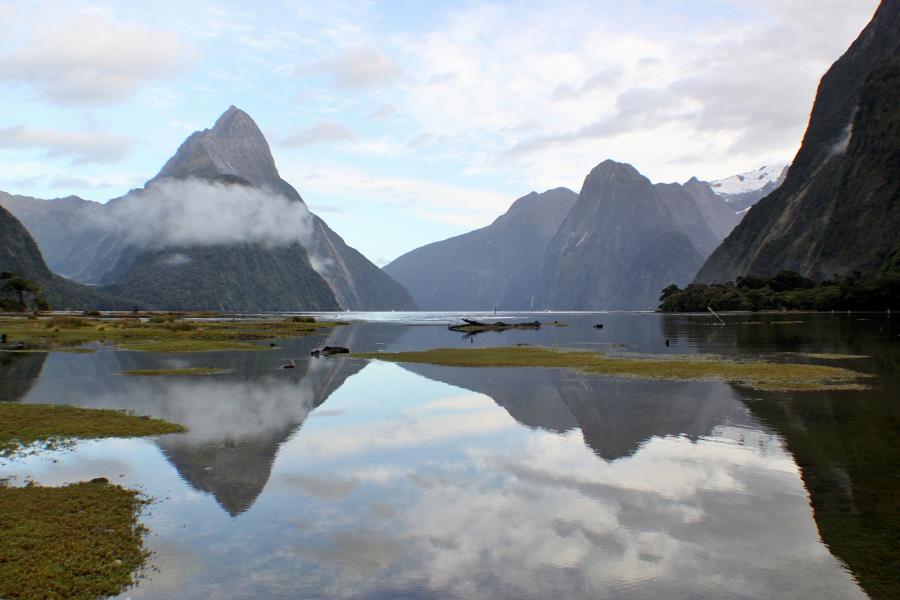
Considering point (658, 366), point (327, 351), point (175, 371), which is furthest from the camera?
point (327, 351)

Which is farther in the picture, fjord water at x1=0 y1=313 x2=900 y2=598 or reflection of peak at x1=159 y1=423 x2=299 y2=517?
reflection of peak at x1=159 y1=423 x2=299 y2=517

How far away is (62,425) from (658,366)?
37974 mm

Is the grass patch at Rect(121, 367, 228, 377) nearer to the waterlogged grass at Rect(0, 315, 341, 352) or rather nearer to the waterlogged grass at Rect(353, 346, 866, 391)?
the waterlogged grass at Rect(353, 346, 866, 391)

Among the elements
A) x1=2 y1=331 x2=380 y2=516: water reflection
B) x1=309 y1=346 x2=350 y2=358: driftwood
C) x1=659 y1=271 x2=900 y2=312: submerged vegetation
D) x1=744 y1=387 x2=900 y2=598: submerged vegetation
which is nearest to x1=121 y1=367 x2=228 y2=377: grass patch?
x1=2 y1=331 x2=380 y2=516: water reflection

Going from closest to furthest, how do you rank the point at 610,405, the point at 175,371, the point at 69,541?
the point at 69,541, the point at 610,405, the point at 175,371

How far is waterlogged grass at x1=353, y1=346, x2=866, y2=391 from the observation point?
119 feet

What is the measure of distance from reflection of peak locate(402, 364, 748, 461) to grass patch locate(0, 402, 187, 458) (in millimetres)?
15609

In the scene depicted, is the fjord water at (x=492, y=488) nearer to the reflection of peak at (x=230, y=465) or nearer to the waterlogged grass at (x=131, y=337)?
the reflection of peak at (x=230, y=465)

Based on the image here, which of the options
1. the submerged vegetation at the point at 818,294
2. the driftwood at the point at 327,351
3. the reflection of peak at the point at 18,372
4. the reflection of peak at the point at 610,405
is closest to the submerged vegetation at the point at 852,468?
the reflection of peak at the point at 610,405

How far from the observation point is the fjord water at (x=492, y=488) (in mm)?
11562

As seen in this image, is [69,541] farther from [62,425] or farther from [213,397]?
[213,397]

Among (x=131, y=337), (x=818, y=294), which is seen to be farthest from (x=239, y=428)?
(x=818, y=294)

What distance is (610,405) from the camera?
30.0 meters

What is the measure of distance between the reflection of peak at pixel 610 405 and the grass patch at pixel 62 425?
51.2 feet
